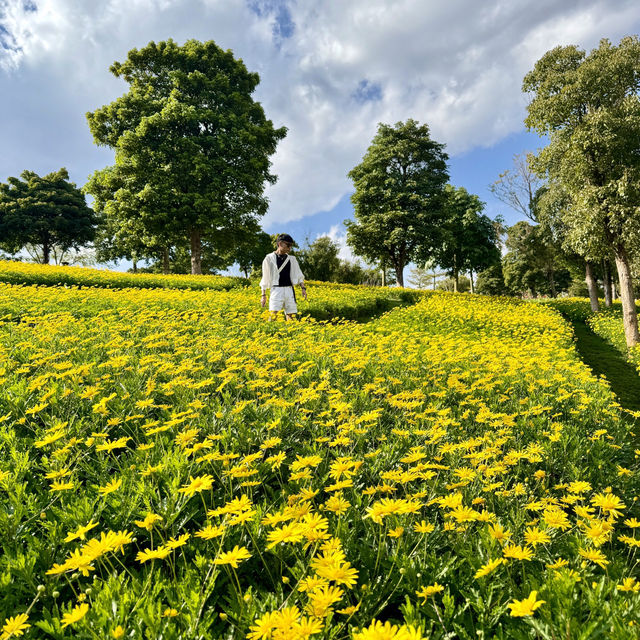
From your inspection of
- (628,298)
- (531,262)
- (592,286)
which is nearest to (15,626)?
(628,298)

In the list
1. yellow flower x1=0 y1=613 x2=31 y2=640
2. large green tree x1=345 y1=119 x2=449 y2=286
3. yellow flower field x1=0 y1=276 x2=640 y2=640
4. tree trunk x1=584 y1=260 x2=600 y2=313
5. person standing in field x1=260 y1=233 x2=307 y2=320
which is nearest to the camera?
yellow flower x1=0 y1=613 x2=31 y2=640

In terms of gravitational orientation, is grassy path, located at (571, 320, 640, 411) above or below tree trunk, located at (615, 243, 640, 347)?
below

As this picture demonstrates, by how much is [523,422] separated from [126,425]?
3.36 metres

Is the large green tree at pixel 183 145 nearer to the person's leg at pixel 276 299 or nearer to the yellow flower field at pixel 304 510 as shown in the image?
the person's leg at pixel 276 299

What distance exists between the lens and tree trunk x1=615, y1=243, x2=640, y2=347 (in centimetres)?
1138

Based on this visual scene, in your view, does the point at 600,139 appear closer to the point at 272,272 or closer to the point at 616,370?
the point at 616,370

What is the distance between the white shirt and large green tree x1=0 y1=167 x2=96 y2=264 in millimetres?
39544

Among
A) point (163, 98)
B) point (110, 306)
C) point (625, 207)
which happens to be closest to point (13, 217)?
point (163, 98)

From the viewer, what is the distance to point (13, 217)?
119 feet

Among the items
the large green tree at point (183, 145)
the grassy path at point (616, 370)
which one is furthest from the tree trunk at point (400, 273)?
the grassy path at point (616, 370)

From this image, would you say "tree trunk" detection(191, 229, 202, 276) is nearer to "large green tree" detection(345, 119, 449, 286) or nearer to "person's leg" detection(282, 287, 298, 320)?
"large green tree" detection(345, 119, 449, 286)

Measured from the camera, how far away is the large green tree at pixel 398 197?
93.6 feet

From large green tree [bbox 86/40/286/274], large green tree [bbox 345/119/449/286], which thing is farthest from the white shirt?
large green tree [bbox 345/119/449/286]

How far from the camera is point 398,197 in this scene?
2875cm
